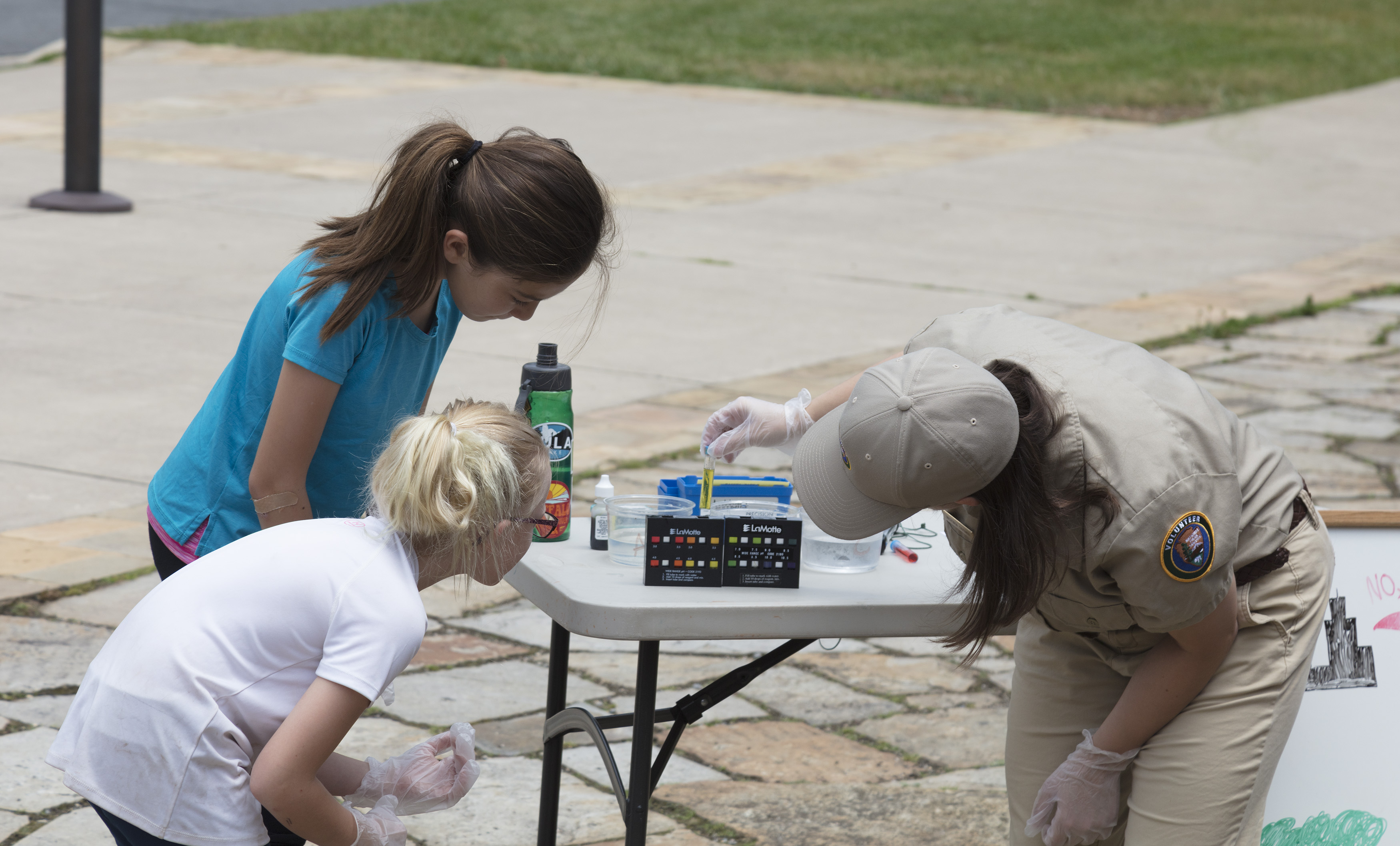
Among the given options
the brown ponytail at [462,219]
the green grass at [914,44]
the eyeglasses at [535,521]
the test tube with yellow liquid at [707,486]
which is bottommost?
the test tube with yellow liquid at [707,486]

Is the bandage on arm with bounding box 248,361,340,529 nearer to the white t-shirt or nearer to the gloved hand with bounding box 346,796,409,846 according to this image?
the white t-shirt

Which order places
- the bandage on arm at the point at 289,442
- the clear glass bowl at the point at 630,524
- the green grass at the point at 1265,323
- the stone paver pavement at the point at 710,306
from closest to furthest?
the bandage on arm at the point at 289,442, the clear glass bowl at the point at 630,524, the stone paver pavement at the point at 710,306, the green grass at the point at 1265,323

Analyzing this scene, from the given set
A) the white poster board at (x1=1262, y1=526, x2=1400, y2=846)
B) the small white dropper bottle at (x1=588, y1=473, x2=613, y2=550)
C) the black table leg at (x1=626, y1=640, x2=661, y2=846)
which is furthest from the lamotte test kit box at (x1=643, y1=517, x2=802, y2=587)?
the white poster board at (x1=1262, y1=526, x2=1400, y2=846)

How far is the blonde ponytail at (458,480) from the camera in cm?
223

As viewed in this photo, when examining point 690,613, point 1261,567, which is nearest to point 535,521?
point 690,613

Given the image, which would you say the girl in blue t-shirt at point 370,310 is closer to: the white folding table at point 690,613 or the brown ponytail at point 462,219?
the brown ponytail at point 462,219

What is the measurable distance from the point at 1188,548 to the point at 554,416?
3.85 feet

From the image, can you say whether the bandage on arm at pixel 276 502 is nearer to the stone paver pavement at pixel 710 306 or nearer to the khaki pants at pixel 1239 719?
the stone paver pavement at pixel 710 306

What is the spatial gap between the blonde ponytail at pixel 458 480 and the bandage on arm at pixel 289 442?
255 millimetres

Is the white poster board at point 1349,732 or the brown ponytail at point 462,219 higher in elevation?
the brown ponytail at point 462,219

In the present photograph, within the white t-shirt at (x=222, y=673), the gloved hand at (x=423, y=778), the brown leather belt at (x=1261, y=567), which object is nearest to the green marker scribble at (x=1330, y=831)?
the brown leather belt at (x=1261, y=567)

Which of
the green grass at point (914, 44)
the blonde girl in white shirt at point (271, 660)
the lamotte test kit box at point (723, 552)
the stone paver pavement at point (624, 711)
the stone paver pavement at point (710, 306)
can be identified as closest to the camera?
the blonde girl in white shirt at point (271, 660)

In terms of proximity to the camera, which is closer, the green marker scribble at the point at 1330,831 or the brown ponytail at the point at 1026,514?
Answer: the brown ponytail at the point at 1026,514

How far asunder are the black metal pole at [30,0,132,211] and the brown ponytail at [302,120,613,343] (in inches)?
293
